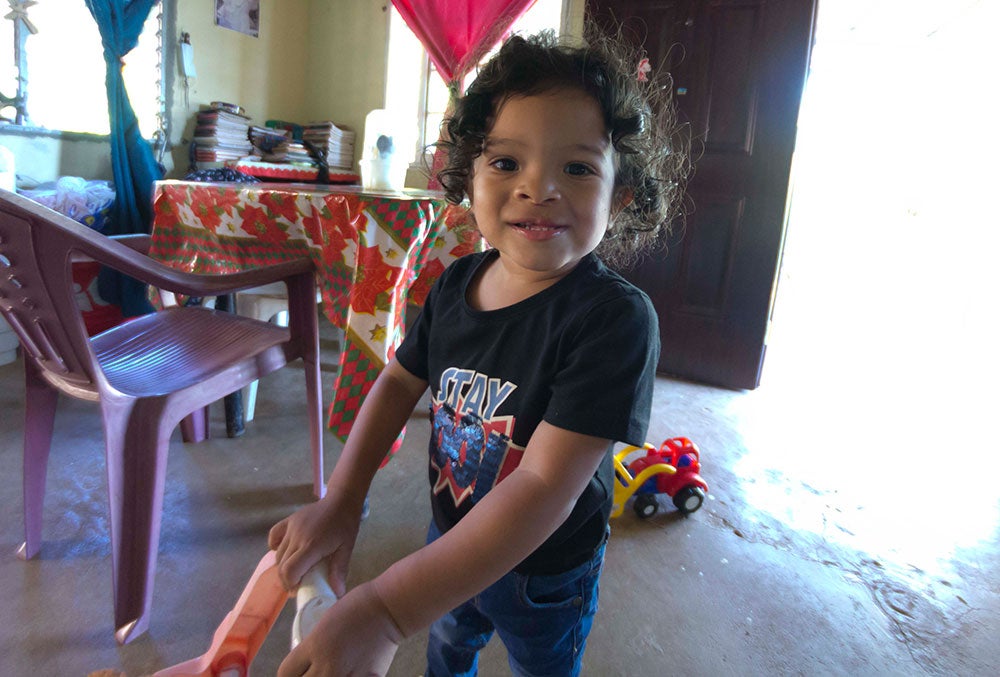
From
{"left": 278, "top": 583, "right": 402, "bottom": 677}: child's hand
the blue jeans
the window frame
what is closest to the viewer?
{"left": 278, "top": 583, "right": 402, "bottom": 677}: child's hand

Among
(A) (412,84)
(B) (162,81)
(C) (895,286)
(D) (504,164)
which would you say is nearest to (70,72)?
(B) (162,81)

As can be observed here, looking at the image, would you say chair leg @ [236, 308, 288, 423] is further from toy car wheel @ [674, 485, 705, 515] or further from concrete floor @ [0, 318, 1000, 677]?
toy car wheel @ [674, 485, 705, 515]

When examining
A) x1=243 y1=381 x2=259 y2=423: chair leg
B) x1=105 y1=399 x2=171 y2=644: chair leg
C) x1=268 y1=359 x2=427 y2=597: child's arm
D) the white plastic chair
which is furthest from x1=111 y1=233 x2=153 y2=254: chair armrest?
x1=268 y1=359 x2=427 y2=597: child's arm

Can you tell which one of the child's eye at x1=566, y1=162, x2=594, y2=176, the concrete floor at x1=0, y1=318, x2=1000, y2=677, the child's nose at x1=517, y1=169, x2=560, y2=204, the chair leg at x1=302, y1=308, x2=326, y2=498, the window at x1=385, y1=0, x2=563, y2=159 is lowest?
the concrete floor at x1=0, y1=318, x2=1000, y2=677

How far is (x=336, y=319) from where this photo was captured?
142 centimetres

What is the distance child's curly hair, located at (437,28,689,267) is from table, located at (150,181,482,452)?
0.51m

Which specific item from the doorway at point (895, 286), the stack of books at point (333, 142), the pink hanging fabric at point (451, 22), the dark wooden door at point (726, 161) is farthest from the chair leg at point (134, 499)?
the stack of books at point (333, 142)

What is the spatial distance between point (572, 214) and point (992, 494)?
209 centimetres

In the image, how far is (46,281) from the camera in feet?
2.92

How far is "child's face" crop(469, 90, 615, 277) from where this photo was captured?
578mm

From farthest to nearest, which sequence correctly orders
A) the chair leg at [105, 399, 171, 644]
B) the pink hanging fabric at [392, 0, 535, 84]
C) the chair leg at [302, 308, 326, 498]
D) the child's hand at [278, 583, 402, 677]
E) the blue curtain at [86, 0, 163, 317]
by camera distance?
the pink hanging fabric at [392, 0, 535, 84] → the blue curtain at [86, 0, 163, 317] → the chair leg at [302, 308, 326, 498] → the chair leg at [105, 399, 171, 644] → the child's hand at [278, 583, 402, 677]

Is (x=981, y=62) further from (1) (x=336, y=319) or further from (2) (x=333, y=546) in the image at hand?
(2) (x=333, y=546)

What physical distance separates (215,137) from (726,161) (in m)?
2.65

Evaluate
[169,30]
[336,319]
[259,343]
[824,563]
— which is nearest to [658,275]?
[824,563]
